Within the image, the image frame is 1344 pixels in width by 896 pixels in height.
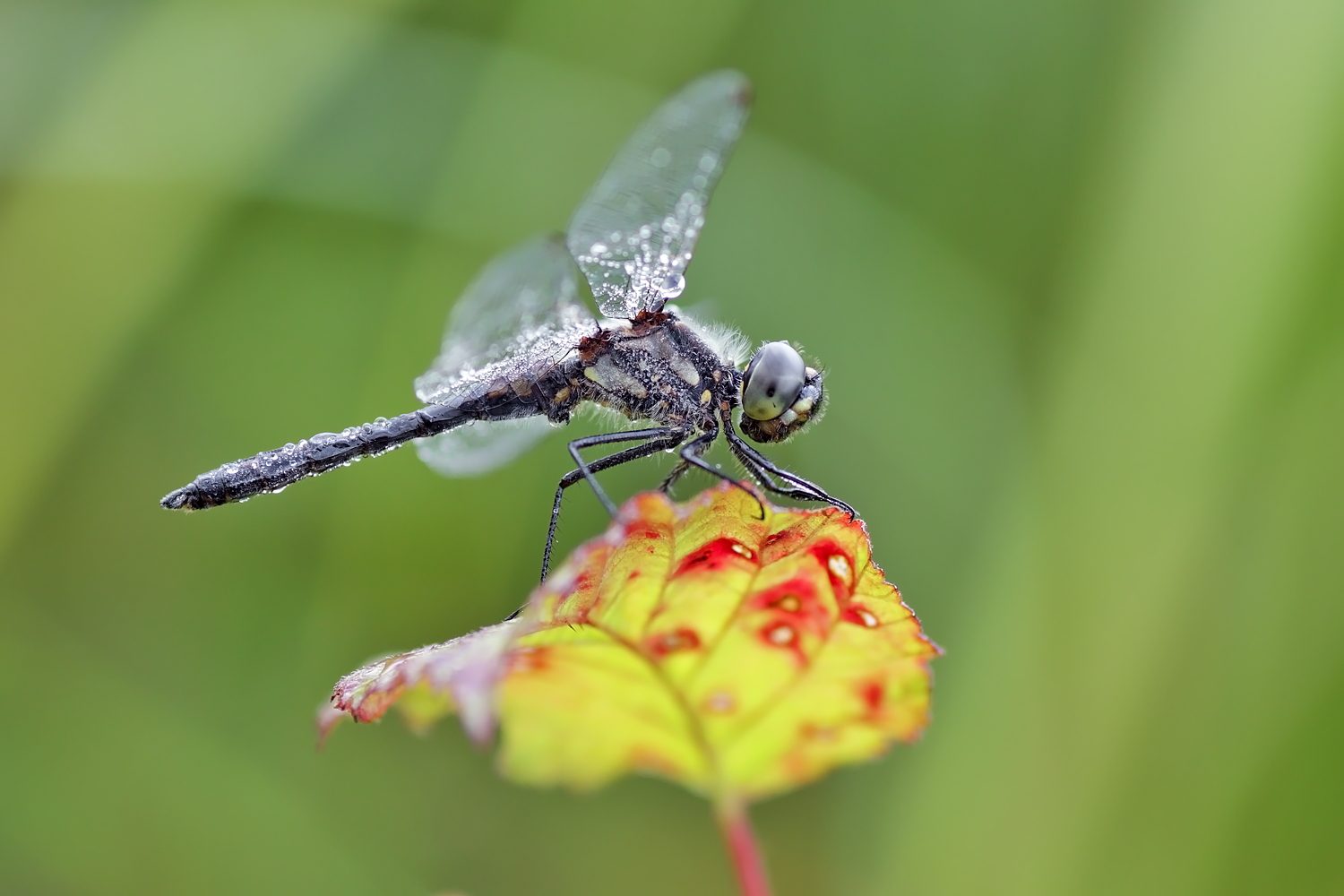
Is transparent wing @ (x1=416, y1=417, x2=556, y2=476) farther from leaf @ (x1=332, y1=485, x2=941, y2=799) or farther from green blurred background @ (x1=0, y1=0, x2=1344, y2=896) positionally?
leaf @ (x1=332, y1=485, x2=941, y2=799)

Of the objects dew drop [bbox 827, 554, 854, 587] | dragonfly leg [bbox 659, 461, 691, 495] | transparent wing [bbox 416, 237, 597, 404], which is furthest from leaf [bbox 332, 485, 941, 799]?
transparent wing [bbox 416, 237, 597, 404]

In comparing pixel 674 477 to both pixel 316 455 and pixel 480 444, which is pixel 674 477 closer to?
pixel 480 444

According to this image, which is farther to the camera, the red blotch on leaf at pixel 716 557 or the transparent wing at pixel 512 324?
the transparent wing at pixel 512 324

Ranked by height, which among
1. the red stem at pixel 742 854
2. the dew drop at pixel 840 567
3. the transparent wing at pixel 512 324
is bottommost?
the red stem at pixel 742 854

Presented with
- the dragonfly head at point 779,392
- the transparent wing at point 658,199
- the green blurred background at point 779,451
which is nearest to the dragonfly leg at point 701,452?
the dragonfly head at point 779,392

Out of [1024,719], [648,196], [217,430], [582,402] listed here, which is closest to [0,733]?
[217,430]

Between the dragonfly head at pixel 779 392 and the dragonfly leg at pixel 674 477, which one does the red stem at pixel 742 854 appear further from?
the dragonfly head at pixel 779 392
